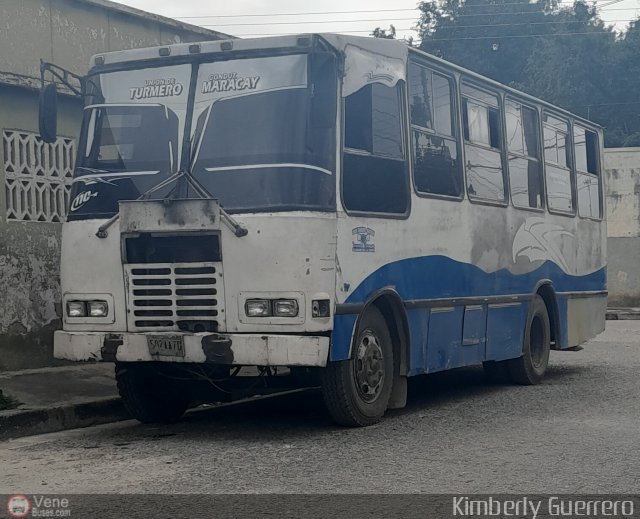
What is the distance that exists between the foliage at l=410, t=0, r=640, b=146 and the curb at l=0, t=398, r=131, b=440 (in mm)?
41725

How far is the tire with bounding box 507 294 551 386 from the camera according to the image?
12.6 metres

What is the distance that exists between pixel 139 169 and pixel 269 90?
121 centimetres

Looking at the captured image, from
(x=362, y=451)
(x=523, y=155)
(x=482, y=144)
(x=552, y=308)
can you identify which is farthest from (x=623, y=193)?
(x=362, y=451)

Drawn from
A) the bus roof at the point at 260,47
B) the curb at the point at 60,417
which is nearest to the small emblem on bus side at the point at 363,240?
the bus roof at the point at 260,47

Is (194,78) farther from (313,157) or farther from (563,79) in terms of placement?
(563,79)

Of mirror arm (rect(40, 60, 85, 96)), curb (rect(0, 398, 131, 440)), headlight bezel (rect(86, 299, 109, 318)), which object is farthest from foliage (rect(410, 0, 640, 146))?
headlight bezel (rect(86, 299, 109, 318))

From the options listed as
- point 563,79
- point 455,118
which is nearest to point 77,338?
point 455,118

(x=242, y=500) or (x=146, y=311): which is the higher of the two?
(x=146, y=311)

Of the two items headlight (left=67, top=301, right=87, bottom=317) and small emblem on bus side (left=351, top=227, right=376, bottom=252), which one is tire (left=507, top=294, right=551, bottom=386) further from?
headlight (left=67, top=301, right=87, bottom=317)

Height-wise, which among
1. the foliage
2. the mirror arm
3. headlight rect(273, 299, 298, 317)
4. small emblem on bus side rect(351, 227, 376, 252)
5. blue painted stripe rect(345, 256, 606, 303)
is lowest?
headlight rect(273, 299, 298, 317)

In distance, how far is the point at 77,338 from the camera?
29.5 ft

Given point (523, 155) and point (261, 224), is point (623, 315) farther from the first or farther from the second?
point (261, 224)

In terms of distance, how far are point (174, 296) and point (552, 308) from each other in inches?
238

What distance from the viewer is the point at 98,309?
8.98 meters
